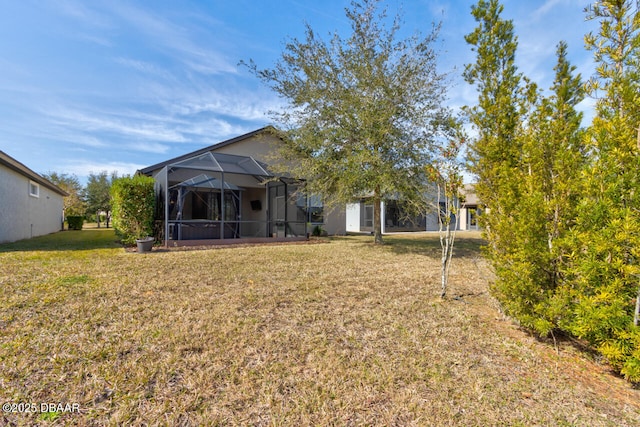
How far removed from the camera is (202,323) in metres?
3.53

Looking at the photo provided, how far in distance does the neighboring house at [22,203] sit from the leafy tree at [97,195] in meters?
10.4

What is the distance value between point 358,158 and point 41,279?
7.74 m

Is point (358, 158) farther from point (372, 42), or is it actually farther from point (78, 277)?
point (78, 277)

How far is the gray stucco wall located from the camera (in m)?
11.4

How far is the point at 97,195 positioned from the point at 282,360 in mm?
34641

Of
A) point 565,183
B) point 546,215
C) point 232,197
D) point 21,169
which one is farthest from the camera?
point 232,197

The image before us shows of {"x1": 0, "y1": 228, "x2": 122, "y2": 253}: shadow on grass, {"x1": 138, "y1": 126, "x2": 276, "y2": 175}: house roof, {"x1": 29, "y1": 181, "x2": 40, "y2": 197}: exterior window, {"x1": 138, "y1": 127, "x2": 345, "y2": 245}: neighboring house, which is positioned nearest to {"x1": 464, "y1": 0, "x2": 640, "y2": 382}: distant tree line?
{"x1": 138, "y1": 127, "x2": 345, "y2": 245}: neighboring house

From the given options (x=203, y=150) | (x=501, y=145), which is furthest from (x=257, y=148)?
(x=501, y=145)

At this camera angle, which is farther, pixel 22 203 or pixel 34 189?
pixel 34 189

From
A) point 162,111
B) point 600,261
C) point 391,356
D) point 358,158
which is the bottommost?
point 391,356

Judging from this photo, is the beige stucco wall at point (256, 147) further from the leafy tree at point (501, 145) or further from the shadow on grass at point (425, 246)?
the leafy tree at point (501, 145)

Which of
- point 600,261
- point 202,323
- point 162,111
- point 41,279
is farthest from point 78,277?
point 162,111

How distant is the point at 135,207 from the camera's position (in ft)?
32.9

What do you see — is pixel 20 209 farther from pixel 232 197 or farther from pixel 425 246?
pixel 425 246
